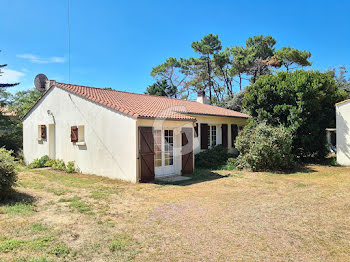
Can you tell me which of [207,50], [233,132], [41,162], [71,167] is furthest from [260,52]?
[41,162]

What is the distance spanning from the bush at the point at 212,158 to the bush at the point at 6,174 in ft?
29.9

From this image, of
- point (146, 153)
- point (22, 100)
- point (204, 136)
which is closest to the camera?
point (146, 153)

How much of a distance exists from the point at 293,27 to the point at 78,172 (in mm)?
20120

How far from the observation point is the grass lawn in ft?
11.3

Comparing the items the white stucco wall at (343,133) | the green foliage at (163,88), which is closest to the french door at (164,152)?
the white stucco wall at (343,133)

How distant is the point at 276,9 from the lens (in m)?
15.7

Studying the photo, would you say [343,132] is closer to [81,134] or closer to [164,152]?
[164,152]

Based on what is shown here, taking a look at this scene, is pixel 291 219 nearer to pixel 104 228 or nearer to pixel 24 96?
pixel 104 228

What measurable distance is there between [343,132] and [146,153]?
419 inches

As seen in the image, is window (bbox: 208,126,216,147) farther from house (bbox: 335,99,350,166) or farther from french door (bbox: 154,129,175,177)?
house (bbox: 335,99,350,166)

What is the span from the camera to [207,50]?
2967 cm

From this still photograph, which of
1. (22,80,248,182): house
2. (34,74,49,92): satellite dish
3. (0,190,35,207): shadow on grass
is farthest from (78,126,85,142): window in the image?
(34,74,49,92): satellite dish

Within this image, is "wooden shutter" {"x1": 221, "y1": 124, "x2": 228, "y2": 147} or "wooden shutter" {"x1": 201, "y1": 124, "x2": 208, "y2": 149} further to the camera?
"wooden shutter" {"x1": 221, "y1": 124, "x2": 228, "y2": 147}

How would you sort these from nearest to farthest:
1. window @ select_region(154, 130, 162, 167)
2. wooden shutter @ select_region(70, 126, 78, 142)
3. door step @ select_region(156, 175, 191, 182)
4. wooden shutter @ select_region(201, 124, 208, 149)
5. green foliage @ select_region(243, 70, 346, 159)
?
door step @ select_region(156, 175, 191, 182) → window @ select_region(154, 130, 162, 167) → wooden shutter @ select_region(70, 126, 78, 142) → green foliage @ select_region(243, 70, 346, 159) → wooden shutter @ select_region(201, 124, 208, 149)
